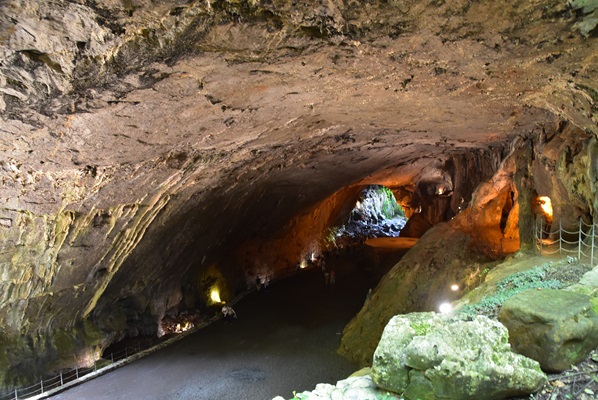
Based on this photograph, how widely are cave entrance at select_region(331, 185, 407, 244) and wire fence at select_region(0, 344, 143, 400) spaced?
23203 mm

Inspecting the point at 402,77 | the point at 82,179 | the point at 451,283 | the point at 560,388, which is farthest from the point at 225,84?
the point at 451,283

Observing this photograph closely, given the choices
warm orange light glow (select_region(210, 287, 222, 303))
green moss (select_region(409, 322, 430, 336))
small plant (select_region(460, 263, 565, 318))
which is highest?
green moss (select_region(409, 322, 430, 336))

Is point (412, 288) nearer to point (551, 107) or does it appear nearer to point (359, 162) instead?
point (359, 162)

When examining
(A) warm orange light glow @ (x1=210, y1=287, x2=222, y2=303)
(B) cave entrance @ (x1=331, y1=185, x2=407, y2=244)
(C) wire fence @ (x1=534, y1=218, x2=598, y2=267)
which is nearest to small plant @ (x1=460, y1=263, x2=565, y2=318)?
(C) wire fence @ (x1=534, y1=218, x2=598, y2=267)

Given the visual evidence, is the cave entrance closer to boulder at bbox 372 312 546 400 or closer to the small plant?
the small plant

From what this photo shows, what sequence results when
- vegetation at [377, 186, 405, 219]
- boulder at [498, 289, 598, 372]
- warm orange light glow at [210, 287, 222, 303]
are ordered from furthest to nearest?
vegetation at [377, 186, 405, 219]
warm orange light glow at [210, 287, 222, 303]
boulder at [498, 289, 598, 372]

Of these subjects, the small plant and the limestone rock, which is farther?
the small plant

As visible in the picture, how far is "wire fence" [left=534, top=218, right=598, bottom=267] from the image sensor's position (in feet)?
29.1

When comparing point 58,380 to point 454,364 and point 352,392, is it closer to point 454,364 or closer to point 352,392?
point 352,392

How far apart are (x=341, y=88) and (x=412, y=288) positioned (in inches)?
385

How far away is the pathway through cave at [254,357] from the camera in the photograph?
36.8 feet

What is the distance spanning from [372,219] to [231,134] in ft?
128

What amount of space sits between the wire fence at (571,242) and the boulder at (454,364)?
5.23 metres

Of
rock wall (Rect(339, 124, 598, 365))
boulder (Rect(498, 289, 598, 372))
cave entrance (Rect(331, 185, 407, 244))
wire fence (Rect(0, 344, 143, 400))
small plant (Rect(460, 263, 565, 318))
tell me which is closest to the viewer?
boulder (Rect(498, 289, 598, 372))
